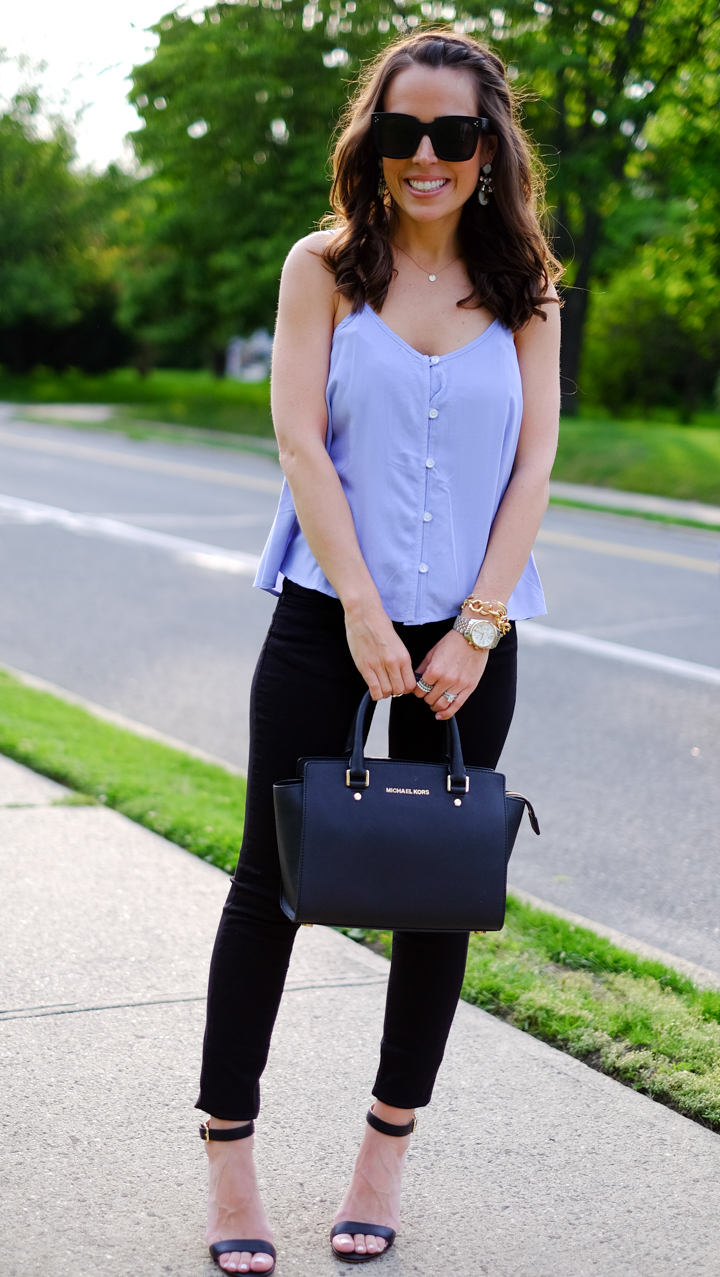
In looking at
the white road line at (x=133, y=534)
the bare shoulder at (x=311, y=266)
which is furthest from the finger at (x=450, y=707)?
the white road line at (x=133, y=534)

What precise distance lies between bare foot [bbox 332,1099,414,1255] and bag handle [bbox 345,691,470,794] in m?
0.62

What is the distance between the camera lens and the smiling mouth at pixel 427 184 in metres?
2.00

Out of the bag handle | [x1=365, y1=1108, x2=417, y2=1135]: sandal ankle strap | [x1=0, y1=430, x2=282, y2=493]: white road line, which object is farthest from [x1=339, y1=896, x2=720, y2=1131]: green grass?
[x1=0, y1=430, x2=282, y2=493]: white road line

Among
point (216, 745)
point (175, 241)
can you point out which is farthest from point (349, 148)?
point (175, 241)

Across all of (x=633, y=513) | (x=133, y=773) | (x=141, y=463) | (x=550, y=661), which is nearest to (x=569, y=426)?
(x=633, y=513)

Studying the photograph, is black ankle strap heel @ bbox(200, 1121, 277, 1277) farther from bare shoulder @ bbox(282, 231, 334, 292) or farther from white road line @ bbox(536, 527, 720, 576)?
white road line @ bbox(536, 527, 720, 576)

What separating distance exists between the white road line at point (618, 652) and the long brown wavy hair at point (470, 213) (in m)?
5.08

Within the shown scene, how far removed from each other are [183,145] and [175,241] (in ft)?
8.20

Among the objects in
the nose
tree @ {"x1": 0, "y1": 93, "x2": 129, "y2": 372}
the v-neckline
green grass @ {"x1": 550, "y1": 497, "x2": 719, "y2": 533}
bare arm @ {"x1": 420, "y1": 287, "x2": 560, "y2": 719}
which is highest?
tree @ {"x1": 0, "y1": 93, "x2": 129, "y2": 372}

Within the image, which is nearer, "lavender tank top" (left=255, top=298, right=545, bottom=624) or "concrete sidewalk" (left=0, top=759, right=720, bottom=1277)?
"lavender tank top" (left=255, top=298, right=545, bottom=624)

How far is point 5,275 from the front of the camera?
34.4m

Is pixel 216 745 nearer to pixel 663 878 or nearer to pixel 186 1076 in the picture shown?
pixel 663 878

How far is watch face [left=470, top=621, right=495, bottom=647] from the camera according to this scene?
78.6 inches

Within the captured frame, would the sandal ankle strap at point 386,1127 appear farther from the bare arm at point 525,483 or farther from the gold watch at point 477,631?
the gold watch at point 477,631
